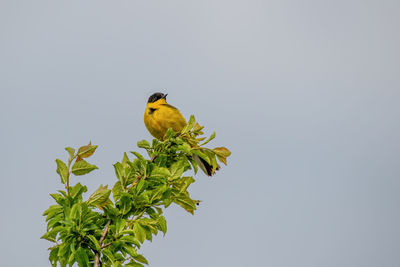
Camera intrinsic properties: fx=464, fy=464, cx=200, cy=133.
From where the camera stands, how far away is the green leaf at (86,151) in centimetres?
345

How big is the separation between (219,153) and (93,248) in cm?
139

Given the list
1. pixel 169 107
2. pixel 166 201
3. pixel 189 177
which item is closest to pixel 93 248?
pixel 166 201

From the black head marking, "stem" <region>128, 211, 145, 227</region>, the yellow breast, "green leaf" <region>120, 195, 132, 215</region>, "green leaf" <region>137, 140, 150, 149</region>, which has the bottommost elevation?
"stem" <region>128, 211, 145, 227</region>

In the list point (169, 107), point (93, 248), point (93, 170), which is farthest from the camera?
point (169, 107)

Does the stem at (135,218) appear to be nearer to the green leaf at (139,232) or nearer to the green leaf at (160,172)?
the green leaf at (139,232)

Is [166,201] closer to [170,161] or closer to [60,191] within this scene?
[170,161]

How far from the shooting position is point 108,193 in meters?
3.40

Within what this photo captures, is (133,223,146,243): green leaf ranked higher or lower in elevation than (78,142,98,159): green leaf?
lower

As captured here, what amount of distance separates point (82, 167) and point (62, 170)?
141 millimetres

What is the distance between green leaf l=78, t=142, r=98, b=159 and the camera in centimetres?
345

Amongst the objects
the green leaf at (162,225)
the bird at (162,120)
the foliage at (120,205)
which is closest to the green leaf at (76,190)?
the foliage at (120,205)

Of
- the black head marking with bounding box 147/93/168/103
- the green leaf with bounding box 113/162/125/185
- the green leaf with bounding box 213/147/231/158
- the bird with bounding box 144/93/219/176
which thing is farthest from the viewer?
the black head marking with bounding box 147/93/168/103

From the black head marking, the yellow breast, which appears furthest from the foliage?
the black head marking

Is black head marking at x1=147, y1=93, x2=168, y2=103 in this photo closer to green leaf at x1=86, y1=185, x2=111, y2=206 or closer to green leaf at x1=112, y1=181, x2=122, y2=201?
green leaf at x1=112, y1=181, x2=122, y2=201
